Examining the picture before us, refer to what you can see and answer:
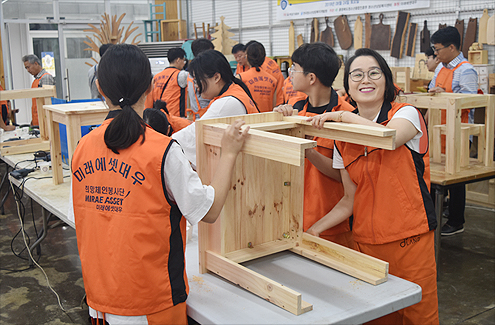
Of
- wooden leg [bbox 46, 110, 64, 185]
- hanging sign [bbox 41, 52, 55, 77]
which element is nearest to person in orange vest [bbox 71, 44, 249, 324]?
wooden leg [bbox 46, 110, 64, 185]

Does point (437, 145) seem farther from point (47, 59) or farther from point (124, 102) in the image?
point (47, 59)

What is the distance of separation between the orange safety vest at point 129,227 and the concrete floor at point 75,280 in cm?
201

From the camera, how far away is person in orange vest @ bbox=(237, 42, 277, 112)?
4906 mm

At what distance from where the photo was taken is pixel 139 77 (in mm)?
1366

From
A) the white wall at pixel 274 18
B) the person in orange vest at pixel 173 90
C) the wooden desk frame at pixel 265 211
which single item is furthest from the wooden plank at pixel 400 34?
the wooden desk frame at pixel 265 211

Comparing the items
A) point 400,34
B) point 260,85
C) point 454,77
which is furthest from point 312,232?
point 400,34

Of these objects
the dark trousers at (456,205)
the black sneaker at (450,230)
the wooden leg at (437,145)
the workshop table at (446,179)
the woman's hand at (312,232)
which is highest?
the wooden leg at (437,145)

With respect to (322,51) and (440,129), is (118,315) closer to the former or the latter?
(322,51)

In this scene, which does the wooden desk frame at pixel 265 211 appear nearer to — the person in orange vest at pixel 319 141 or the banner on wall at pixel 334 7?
the person in orange vest at pixel 319 141

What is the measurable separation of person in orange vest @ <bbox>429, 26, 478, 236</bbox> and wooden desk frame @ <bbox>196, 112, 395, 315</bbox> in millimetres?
2827

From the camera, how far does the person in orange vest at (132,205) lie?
1309 mm

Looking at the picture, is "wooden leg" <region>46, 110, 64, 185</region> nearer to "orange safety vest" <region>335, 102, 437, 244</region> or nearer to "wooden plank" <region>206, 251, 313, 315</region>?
"wooden plank" <region>206, 251, 313, 315</region>

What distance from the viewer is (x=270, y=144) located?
141 centimetres

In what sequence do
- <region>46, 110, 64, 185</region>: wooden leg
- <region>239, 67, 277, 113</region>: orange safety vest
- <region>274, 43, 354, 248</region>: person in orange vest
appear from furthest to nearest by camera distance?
<region>239, 67, 277, 113</region>: orange safety vest
<region>46, 110, 64, 185</region>: wooden leg
<region>274, 43, 354, 248</region>: person in orange vest
